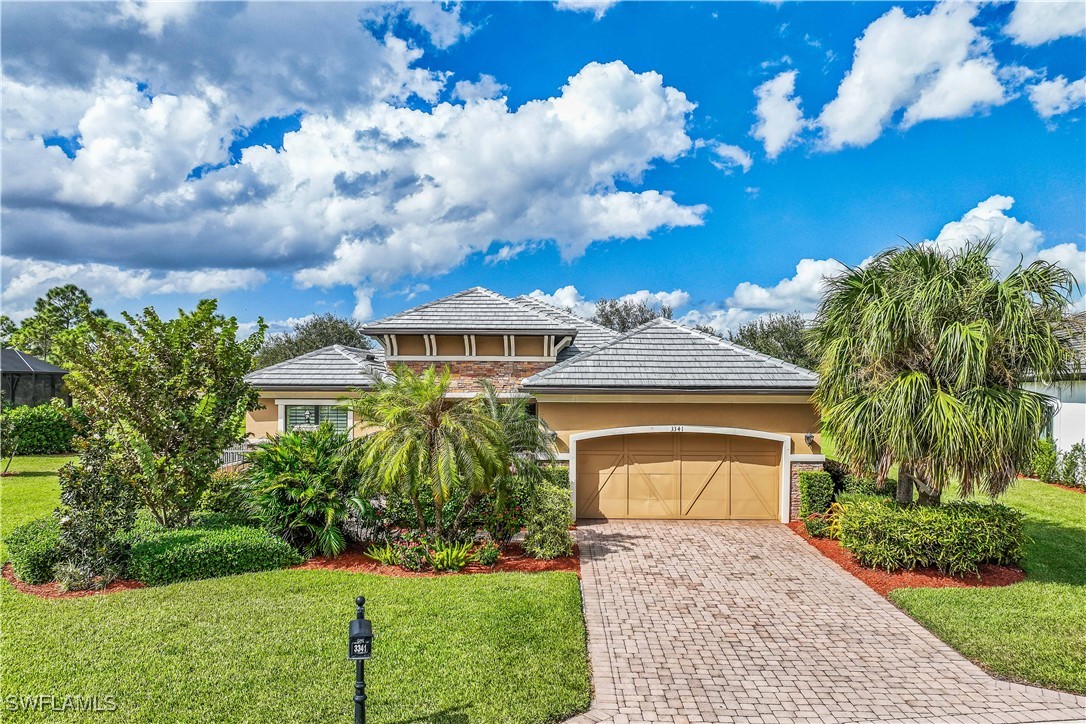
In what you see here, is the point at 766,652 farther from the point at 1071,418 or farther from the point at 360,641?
the point at 1071,418

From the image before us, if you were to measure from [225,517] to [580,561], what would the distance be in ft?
23.0

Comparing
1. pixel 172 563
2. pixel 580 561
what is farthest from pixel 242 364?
pixel 580 561

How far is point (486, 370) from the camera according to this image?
16.0 meters

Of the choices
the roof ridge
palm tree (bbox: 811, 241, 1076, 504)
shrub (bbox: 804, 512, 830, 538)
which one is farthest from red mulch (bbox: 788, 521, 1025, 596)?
the roof ridge

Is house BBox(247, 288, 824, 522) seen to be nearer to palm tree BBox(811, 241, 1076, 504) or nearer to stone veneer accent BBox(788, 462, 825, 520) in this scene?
stone veneer accent BBox(788, 462, 825, 520)

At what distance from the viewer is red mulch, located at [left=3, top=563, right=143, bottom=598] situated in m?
8.54

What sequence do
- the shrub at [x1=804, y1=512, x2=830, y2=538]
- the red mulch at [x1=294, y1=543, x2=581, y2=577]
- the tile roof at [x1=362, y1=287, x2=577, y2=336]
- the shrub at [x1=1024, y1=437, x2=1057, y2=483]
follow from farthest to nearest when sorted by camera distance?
the shrub at [x1=1024, y1=437, x2=1057, y2=483], the tile roof at [x1=362, y1=287, x2=577, y2=336], the shrub at [x1=804, y1=512, x2=830, y2=538], the red mulch at [x1=294, y1=543, x2=581, y2=577]

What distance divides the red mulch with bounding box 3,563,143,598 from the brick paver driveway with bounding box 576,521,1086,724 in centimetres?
716

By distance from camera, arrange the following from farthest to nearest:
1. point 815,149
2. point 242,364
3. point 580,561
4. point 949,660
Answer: point 815,149 < point 242,364 < point 580,561 < point 949,660

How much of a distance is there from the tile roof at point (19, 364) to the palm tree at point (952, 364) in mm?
36311

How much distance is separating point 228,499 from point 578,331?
10973mm

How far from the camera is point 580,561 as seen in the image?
→ 10.7 meters

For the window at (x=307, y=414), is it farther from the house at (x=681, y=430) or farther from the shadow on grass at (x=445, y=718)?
the shadow on grass at (x=445, y=718)

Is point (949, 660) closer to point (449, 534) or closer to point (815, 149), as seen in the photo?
point (449, 534)
